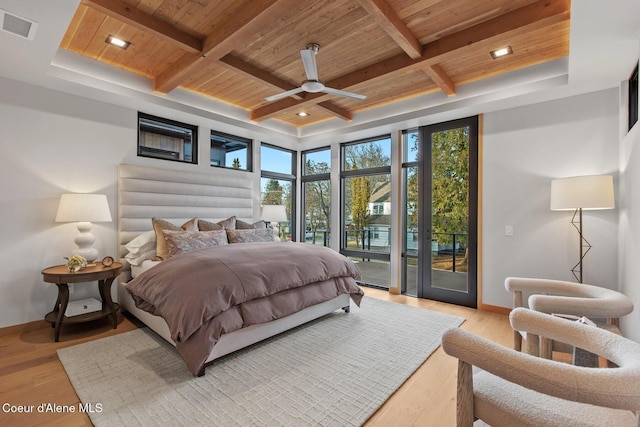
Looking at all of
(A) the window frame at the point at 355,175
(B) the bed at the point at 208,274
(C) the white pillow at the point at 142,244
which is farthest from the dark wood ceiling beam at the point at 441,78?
(C) the white pillow at the point at 142,244

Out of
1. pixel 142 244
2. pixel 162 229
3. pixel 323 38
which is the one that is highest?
pixel 323 38

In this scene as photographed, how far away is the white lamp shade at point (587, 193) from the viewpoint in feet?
9.07

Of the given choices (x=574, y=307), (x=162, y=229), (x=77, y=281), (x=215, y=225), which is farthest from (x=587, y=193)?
(x=77, y=281)

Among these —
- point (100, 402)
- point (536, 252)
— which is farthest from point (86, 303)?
point (536, 252)

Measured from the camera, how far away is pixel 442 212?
446 cm

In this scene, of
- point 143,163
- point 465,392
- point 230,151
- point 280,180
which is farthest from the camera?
point 280,180

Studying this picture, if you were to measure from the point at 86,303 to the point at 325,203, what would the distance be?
161 inches

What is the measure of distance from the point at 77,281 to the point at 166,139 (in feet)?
7.59

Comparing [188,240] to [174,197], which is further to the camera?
[174,197]

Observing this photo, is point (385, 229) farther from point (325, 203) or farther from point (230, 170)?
point (230, 170)

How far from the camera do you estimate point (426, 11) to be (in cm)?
246

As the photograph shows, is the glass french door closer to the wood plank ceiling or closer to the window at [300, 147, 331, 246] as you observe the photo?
the wood plank ceiling

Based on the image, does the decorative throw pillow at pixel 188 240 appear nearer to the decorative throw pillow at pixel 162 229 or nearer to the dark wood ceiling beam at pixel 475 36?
the decorative throw pillow at pixel 162 229

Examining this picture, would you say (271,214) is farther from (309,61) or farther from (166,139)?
(309,61)
